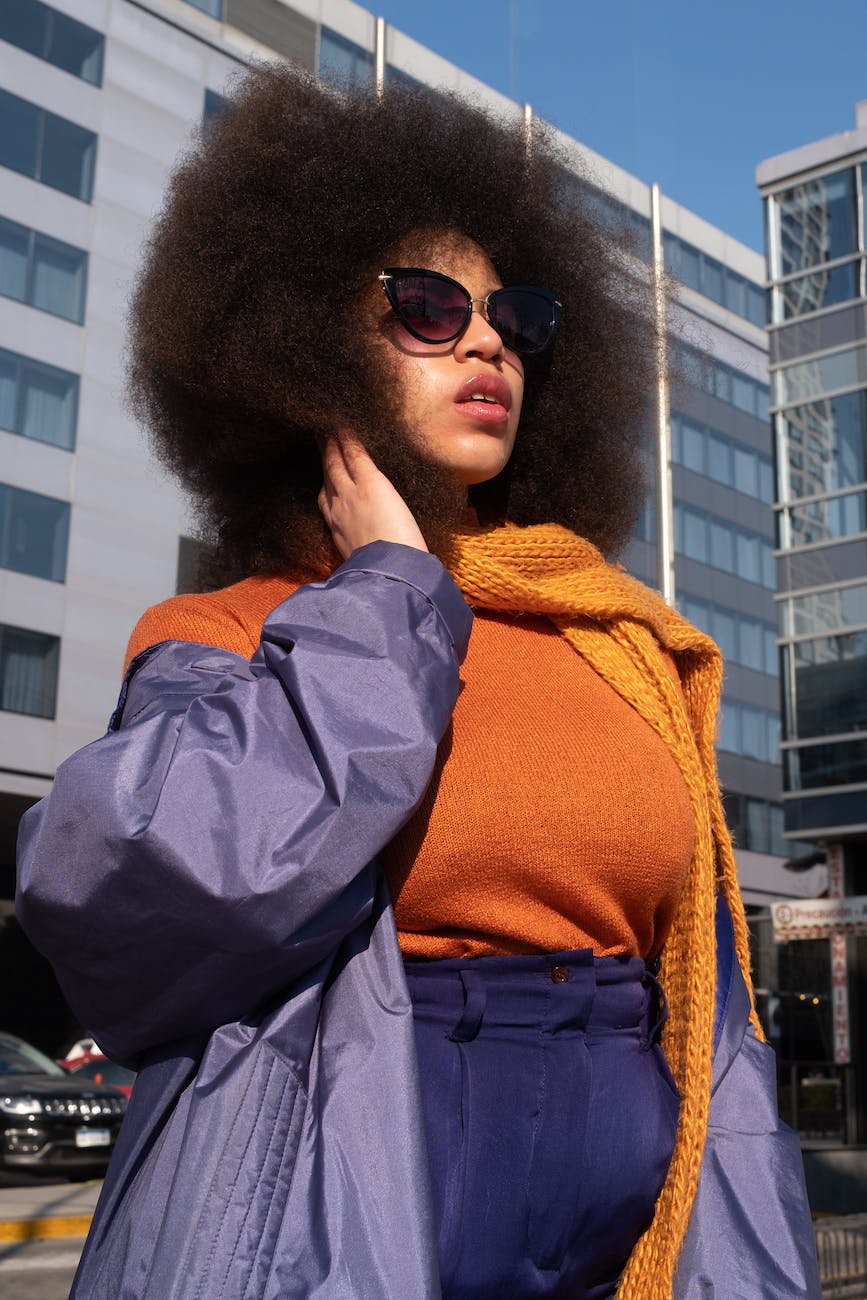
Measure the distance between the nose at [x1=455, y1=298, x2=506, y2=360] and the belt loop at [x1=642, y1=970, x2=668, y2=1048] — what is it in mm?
875

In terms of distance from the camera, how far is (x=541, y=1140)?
5.31 feet

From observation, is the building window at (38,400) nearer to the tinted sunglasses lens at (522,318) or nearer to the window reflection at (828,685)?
the window reflection at (828,685)

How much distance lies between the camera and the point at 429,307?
6.84 feet

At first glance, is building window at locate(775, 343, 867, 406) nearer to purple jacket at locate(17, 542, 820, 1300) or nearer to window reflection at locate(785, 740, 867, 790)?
window reflection at locate(785, 740, 867, 790)

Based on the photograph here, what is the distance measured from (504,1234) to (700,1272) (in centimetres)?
28

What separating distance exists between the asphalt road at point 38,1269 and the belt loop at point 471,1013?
6.75 m

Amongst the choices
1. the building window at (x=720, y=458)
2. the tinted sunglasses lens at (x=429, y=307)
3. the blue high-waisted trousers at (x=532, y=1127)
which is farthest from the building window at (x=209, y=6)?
the blue high-waisted trousers at (x=532, y=1127)

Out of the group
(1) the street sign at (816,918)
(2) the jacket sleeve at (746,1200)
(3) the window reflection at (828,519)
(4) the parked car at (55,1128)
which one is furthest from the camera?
(3) the window reflection at (828,519)

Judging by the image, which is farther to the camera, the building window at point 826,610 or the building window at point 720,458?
the building window at point 720,458

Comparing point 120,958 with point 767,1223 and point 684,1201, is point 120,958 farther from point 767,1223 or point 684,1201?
point 767,1223

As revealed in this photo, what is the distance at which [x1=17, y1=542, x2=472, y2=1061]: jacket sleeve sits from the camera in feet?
4.58

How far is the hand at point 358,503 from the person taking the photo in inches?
71.3

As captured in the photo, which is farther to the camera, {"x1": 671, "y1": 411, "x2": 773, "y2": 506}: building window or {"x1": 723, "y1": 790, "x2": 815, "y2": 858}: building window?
{"x1": 723, "y1": 790, "x2": 815, "y2": 858}: building window

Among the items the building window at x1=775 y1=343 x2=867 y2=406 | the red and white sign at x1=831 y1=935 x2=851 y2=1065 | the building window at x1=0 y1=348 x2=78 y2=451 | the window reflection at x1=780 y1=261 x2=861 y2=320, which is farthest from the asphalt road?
the window reflection at x1=780 y1=261 x2=861 y2=320
